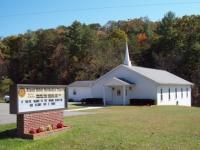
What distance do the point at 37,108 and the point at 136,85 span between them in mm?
32909

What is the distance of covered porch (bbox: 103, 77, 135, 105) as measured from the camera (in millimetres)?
47844

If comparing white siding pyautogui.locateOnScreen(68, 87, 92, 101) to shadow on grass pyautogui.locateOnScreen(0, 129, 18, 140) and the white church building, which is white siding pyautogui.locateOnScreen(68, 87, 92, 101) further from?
shadow on grass pyautogui.locateOnScreen(0, 129, 18, 140)

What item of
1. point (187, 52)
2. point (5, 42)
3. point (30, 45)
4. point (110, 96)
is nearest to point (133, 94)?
point (110, 96)

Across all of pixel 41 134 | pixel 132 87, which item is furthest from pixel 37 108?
pixel 132 87

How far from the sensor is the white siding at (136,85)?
154 feet

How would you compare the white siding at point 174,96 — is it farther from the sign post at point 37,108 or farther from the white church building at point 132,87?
the sign post at point 37,108

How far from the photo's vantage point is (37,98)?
53.0 feet

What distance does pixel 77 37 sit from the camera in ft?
281

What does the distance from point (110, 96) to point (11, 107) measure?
3510 centimetres

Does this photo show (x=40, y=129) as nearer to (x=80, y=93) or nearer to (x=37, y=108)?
(x=37, y=108)

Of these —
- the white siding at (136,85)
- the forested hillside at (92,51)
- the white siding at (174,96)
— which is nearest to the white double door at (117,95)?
the white siding at (136,85)

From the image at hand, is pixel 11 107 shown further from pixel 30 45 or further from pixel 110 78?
pixel 30 45

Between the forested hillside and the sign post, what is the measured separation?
53.9m

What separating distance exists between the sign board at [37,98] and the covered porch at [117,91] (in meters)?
29.7
